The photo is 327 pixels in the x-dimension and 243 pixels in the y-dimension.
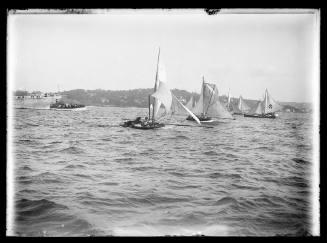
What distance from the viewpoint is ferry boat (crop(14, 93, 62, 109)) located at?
188cm

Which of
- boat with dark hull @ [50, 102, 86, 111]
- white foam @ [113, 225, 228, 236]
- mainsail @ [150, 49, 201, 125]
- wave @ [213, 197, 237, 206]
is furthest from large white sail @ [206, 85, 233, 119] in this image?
boat with dark hull @ [50, 102, 86, 111]

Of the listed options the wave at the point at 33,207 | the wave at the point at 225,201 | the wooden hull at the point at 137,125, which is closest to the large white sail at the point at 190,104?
the wooden hull at the point at 137,125

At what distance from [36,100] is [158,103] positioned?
2.49 feet

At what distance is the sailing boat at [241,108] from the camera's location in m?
1.97

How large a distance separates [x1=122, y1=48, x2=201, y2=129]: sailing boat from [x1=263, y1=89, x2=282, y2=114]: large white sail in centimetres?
43

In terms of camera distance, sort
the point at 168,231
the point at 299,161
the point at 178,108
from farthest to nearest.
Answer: the point at 178,108 → the point at 299,161 → the point at 168,231

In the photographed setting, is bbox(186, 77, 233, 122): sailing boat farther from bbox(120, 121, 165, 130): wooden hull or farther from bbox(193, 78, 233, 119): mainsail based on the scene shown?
bbox(120, 121, 165, 130): wooden hull

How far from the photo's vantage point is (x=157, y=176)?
1.90 meters

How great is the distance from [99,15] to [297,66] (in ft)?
4.08

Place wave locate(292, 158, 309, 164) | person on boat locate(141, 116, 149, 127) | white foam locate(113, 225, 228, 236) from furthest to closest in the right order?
person on boat locate(141, 116, 149, 127) → wave locate(292, 158, 309, 164) → white foam locate(113, 225, 228, 236)

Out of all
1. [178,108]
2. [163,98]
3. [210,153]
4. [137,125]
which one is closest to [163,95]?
[163,98]

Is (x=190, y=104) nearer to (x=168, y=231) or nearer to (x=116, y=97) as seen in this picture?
(x=116, y=97)
